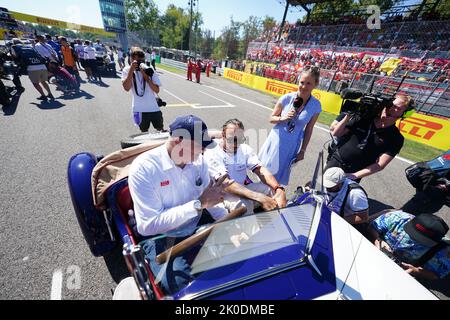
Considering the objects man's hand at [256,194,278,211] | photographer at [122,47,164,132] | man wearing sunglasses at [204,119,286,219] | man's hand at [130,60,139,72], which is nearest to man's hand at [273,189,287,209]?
man wearing sunglasses at [204,119,286,219]

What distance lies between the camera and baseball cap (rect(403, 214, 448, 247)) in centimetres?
182

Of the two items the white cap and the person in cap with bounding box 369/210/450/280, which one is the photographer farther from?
the person in cap with bounding box 369/210/450/280

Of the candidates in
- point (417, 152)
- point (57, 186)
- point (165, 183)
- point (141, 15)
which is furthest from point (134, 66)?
point (141, 15)

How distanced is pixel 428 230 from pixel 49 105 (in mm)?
9267

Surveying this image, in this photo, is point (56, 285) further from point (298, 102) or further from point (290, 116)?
point (298, 102)

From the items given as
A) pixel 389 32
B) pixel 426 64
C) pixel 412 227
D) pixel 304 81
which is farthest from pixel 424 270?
pixel 389 32

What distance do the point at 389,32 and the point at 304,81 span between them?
83.0ft

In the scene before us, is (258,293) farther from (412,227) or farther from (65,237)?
(65,237)

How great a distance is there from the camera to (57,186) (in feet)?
10.3

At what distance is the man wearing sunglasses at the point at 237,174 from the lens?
1.87 meters

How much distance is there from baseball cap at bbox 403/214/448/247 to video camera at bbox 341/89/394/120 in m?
1.30

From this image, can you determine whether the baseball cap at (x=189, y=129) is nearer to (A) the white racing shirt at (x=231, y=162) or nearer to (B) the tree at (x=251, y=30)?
(A) the white racing shirt at (x=231, y=162)

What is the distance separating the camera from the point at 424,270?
83.3 inches

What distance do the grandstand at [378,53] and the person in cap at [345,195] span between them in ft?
19.8
